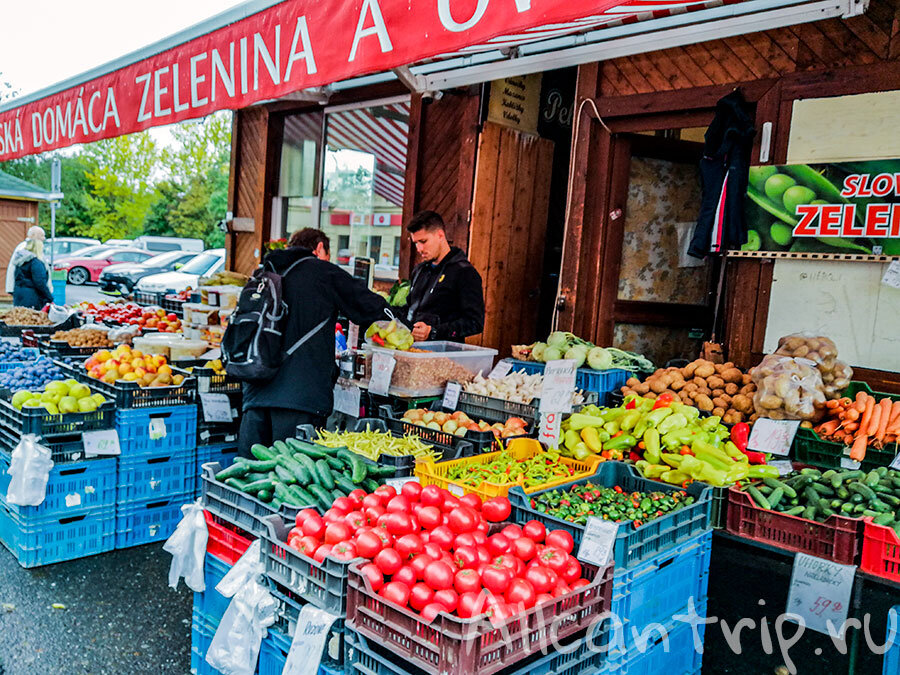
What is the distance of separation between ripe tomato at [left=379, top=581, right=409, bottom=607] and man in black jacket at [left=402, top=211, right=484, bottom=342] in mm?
3114

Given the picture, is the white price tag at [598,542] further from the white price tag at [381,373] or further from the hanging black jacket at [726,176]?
the hanging black jacket at [726,176]

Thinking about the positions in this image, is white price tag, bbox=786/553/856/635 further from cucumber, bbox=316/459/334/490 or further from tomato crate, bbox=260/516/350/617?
cucumber, bbox=316/459/334/490

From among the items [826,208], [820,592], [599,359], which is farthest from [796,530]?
[826,208]

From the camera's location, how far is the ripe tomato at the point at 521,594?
7.44ft

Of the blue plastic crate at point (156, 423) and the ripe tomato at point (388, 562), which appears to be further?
the blue plastic crate at point (156, 423)

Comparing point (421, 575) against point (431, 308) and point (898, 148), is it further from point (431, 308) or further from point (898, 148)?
point (898, 148)

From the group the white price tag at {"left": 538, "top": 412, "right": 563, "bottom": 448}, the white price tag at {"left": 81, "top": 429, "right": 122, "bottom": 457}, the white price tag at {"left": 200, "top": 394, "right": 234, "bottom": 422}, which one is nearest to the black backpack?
the white price tag at {"left": 200, "top": 394, "right": 234, "bottom": 422}

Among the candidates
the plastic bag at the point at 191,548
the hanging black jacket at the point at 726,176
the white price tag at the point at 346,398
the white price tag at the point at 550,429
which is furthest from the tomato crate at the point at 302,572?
the hanging black jacket at the point at 726,176

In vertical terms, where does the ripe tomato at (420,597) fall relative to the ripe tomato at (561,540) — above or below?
below

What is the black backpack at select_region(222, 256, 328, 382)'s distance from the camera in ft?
14.1

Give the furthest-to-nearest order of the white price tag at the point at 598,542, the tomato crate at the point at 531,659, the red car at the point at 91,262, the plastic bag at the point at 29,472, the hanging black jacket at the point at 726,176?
the red car at the point at 91,262
the hanging black jacket at the point at 726,176
the plastic bag at the point at 29,472
the white price tag at the point at 598,542
the tomato crate at the point at 531,659

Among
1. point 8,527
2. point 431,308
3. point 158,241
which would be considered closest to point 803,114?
point 431,308

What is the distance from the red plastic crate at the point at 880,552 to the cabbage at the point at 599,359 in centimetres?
236

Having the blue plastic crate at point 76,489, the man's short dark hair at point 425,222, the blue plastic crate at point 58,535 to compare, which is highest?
the man's short dark hair at point 425,222
